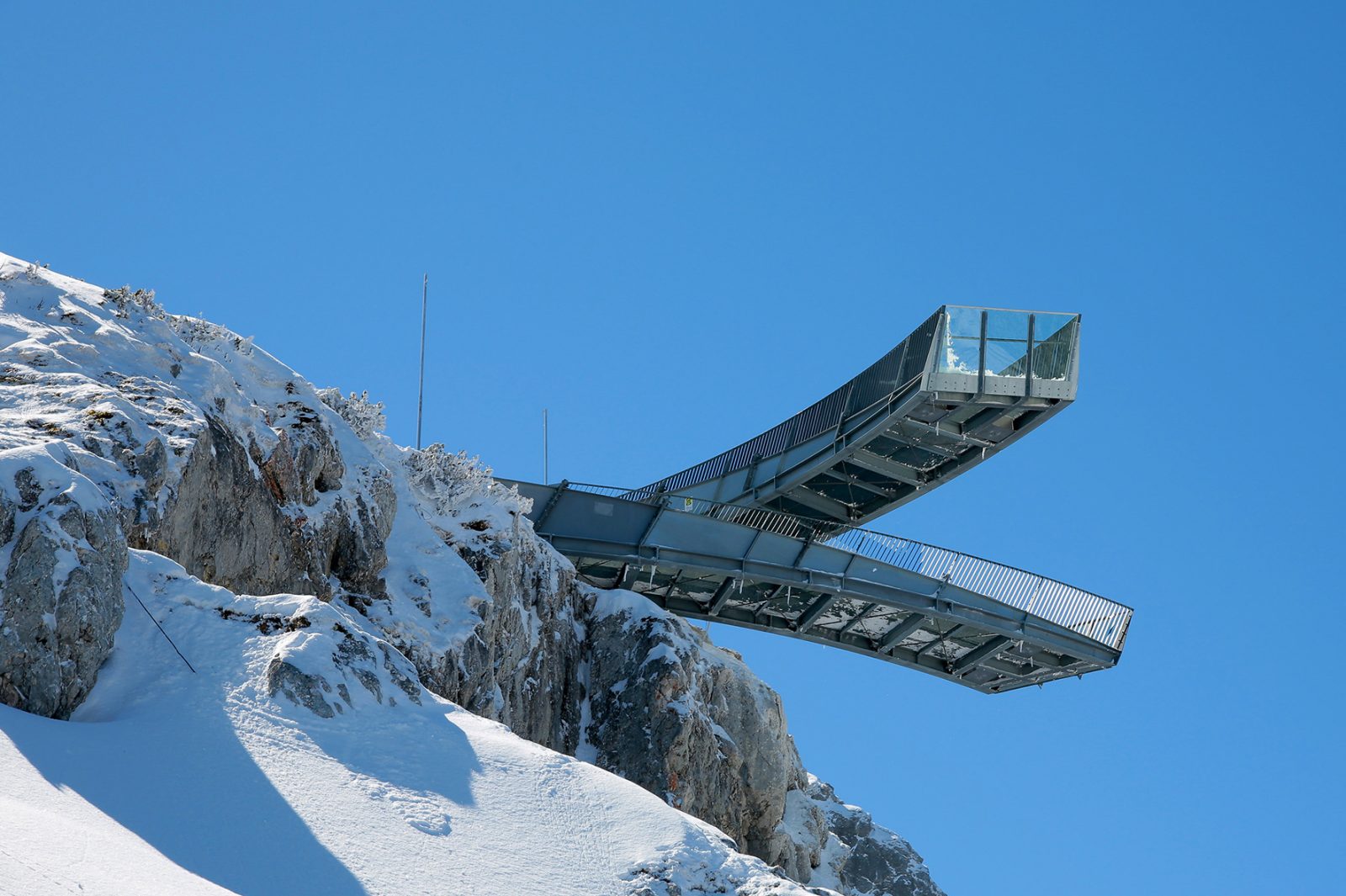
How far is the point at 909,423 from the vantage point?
105 ft

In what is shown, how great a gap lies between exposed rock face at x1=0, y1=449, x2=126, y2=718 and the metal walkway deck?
17.2m

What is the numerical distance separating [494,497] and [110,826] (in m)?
12.9

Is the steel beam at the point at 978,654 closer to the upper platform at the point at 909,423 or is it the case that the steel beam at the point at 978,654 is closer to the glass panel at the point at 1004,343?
the upper platform at the point at 909,423

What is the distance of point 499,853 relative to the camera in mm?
11922

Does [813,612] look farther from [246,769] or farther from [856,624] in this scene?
[246,769]

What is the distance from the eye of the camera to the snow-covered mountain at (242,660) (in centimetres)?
1085

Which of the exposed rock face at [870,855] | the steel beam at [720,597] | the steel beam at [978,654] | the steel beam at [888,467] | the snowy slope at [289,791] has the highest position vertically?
the steel beam at [888,467]

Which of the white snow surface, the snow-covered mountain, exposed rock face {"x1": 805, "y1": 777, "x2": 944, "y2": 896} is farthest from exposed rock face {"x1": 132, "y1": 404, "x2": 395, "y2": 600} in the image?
exposed rock face {"x1": 805, "y1": 777, "x2": 944, "y2": 896}

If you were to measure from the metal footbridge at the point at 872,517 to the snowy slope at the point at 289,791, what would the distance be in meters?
16.1

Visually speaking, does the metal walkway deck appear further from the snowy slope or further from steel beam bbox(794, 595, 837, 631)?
the snowy slope

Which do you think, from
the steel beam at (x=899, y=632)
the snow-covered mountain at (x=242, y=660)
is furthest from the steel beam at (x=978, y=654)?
the snow-covered mountain at (x=242, y=660)

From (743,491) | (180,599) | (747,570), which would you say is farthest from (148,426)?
(743,491)

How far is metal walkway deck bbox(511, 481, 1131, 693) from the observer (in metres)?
30.7

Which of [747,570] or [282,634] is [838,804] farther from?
[282,634]
